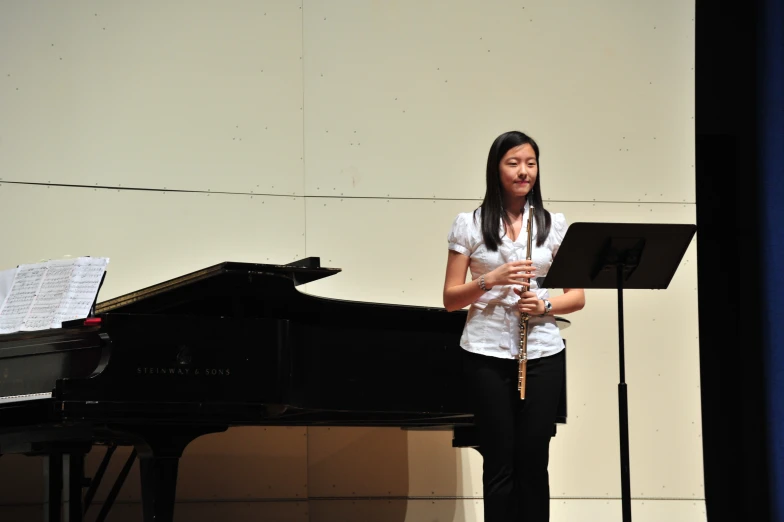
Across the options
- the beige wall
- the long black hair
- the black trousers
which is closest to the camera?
the black trousers

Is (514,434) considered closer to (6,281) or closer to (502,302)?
(502,302)

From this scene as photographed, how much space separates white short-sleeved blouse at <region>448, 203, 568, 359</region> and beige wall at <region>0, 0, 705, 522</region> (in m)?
1.54

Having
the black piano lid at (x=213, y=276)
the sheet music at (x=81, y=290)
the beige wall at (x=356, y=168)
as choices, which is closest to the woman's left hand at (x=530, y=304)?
the black piano lid at (x=213, y=276)

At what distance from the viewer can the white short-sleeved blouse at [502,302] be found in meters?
2.50

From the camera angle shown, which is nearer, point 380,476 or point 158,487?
point 158,487

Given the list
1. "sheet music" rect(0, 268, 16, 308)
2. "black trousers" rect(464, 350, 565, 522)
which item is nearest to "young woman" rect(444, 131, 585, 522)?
"black trousers" rect(464, 350, 565, 522)

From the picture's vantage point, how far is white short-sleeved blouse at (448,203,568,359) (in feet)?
8.20

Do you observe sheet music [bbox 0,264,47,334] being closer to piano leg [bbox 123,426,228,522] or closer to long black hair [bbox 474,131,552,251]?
piano leg [bbox 123,426,228,522]

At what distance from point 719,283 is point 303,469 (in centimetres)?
208

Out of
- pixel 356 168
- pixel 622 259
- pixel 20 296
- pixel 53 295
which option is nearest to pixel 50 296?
pixel 53 295

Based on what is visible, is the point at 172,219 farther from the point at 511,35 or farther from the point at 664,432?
the point at 664,432

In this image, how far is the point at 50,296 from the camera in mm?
2771

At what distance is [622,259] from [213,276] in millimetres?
1127

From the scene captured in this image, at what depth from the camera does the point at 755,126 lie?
399 cm
